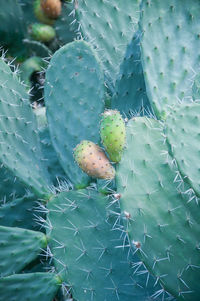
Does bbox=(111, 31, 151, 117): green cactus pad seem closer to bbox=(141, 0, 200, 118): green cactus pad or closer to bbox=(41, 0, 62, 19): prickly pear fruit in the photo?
bbox=(141, 0, 200, 118): green cactus pad

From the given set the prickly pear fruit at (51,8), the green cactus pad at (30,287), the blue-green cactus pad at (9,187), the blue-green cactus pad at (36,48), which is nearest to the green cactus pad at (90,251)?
the green cactus pad at (30,287)

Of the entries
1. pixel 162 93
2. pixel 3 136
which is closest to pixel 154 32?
pixel 162 93

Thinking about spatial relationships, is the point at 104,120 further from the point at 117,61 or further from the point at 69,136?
the point at 117,61

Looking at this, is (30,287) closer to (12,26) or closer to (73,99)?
(73,99)

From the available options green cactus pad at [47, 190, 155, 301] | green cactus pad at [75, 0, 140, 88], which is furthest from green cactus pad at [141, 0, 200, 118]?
green cactus pad at [47, 190, 155, 301]

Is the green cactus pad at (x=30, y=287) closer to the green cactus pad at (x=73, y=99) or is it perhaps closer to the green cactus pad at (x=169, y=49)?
the green cactus pad at (x=73, y=99)

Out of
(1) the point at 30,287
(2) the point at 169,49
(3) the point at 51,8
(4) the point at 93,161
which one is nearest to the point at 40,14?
(3) the point at 51,8
